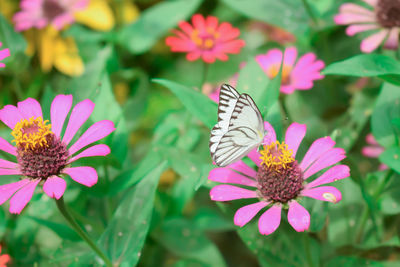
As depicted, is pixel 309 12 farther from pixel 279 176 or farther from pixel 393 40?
pixel 279 176

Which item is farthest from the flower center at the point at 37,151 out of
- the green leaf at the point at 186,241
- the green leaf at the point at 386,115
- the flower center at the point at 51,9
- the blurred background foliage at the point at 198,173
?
the flower center at the point at 51,9

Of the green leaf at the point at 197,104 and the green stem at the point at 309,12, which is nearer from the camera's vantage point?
the green leaf at the point at 197,104

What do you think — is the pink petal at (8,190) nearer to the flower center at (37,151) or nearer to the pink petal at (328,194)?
the flower center at (37,151)

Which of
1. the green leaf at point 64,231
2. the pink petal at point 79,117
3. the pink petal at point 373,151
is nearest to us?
the pink petal at point 79,117

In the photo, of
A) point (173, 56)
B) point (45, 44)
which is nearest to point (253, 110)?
point (45, 44)

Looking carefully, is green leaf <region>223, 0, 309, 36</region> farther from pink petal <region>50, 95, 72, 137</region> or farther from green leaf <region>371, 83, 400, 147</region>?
pink petal <region>50, 95, 72, 137</region>

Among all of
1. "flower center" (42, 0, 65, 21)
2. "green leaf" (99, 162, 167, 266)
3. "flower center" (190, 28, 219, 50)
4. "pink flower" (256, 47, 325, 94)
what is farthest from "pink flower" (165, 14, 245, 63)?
"flower center" (42, 0, 65, 21)
